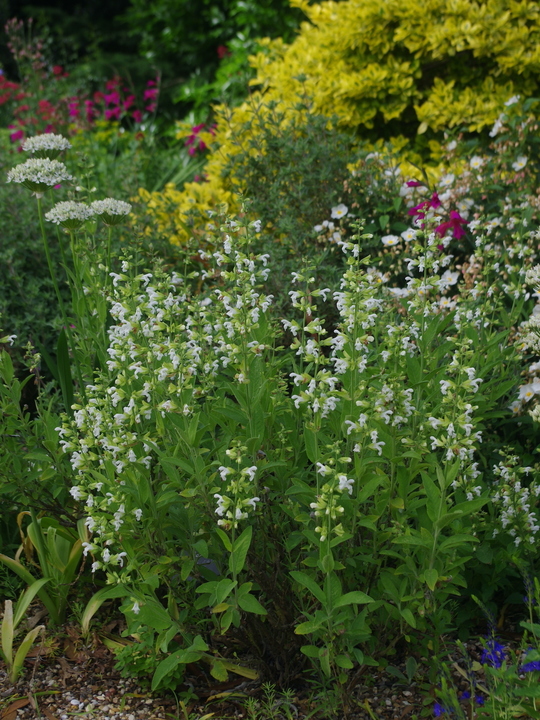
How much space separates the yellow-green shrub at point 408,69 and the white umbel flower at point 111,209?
1914 millimetres

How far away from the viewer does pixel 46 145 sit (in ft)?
8.85

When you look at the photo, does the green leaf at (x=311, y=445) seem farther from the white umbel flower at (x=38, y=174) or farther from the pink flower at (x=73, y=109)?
the pink flower at (x=73, y=109)

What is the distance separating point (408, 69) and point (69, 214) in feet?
10.5

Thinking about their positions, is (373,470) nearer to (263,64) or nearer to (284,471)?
(284,471)

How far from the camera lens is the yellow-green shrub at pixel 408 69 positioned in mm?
4660

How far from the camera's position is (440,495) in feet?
6.30

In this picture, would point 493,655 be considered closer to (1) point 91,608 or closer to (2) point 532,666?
(2) point 532,666

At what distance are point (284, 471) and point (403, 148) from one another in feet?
12.2

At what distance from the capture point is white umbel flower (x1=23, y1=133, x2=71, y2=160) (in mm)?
2691

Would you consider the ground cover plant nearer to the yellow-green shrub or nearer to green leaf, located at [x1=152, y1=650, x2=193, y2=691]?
green leaf, located at [x1=152, y1=650, x2=193, y2=691]

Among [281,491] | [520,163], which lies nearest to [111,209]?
[281,491]

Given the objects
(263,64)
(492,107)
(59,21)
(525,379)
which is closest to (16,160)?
(263,64)

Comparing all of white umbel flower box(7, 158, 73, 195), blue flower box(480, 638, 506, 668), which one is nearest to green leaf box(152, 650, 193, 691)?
blue flower box(480, 638, 506, 668)

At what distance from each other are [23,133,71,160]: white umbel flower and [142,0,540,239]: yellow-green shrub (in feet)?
5.92
